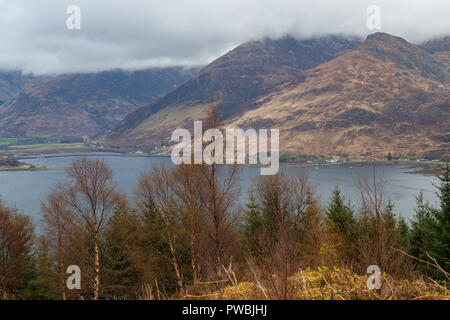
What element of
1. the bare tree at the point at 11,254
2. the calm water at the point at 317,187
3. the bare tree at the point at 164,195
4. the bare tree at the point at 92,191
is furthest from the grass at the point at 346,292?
the calm water at the point at 317,187

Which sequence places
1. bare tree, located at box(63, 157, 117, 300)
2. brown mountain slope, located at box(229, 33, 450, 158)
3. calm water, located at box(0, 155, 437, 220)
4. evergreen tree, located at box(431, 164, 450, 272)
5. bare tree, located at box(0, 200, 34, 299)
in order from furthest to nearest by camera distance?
brown mountain slope, located at box(229, 33, 450, 158)
calm water, located at box(0, 155, 437, 220)
bare tree, located at box(0, 200, 34, 299)
evergreen tree, located at box(431, 164, 450, 272)
bare tree, located at box(63, 157, 117, 300)

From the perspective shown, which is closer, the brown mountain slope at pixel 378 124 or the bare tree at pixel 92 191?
the bare tree at pixel 92 191

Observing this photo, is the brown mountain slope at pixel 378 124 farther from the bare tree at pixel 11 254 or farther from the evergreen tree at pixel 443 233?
the bare tree at pixel 11 254

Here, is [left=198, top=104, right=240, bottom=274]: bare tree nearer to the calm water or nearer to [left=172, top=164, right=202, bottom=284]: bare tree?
[left=172, top=164, right=202, bottom=284]: bare tree

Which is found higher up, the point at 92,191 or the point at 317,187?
the point at 92,191

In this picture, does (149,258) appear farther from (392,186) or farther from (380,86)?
(380,86)

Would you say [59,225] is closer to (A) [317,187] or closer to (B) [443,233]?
(B) [443,233]

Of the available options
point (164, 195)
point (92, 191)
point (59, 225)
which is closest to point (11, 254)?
point (59, 225)

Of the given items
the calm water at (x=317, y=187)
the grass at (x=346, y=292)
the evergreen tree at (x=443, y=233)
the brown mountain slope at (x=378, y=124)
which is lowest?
the calm water at (x=317, y=187)

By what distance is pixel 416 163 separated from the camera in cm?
11462

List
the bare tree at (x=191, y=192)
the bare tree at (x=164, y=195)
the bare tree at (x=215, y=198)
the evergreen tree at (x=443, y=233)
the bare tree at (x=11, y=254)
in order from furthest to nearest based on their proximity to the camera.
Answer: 1. the bare tree at (x=11, y=254)
2. the bare tree at (x=164, y=195)
3. the evergreen tree at (x=443, y=233)
4. the bare tree at (x=191, y=192)
5. the bare tree at (x=215, y=198)

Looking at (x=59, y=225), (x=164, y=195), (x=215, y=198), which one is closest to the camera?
(x=215, y=198)

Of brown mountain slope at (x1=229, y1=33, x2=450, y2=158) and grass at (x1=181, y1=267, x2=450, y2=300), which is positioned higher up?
brown mountain slope at (x1=229, y1=33, x2=450, y2=158)

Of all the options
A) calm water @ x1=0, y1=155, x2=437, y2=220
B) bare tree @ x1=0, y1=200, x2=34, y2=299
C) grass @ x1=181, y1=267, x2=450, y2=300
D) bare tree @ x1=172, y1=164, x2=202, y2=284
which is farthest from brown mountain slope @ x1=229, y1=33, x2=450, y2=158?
grass @ x1=181, y1=267, x2=450, y2=300
